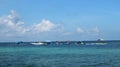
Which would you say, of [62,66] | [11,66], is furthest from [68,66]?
[11,66]

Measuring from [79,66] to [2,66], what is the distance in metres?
11.6

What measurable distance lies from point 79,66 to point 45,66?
204 inches

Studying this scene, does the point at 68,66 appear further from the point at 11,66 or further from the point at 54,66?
the point at 11,66

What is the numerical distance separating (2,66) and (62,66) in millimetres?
8966

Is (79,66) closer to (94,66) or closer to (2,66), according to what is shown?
(94,66)

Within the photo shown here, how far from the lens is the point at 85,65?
5388 centimetres

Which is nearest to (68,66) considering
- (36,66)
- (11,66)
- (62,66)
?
(62,66)

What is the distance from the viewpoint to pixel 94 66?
5228cm

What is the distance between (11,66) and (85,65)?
1154 cm

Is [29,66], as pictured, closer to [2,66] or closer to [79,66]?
[2,66]

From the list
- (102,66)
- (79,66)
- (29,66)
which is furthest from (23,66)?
(102,66)

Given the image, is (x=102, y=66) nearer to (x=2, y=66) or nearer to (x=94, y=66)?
(x=94, y=66)

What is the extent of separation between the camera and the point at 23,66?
50.7m

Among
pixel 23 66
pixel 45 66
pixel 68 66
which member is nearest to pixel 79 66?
pixel 68 66
